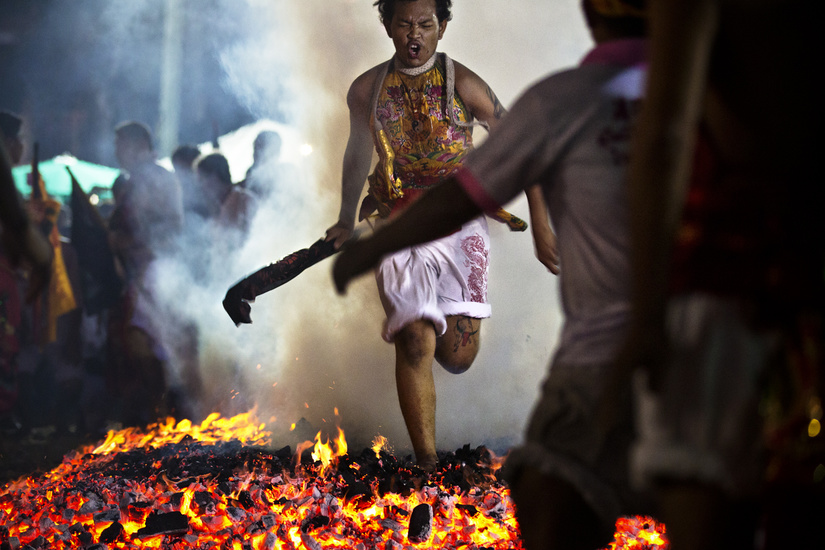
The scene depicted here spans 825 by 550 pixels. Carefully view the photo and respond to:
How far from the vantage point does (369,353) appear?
17.1 feet

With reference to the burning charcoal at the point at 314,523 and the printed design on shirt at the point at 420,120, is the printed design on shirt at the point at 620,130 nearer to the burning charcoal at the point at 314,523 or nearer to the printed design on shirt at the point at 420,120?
the burning charcoal at the point at 314,523

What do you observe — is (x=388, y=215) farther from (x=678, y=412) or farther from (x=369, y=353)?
(x=678, y=412)

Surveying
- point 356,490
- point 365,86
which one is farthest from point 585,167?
point 365,86

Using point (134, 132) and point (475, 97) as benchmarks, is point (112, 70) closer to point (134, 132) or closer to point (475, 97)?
point (134, 132)

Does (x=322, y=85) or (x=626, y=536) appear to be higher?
(x=322, y=85)

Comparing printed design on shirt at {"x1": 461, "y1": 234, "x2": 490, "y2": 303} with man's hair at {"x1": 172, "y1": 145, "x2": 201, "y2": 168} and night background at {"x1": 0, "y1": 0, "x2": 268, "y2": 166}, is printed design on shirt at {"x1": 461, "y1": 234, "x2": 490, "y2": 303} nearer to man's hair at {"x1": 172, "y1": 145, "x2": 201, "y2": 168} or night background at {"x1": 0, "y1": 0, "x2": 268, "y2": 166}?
night background at {"x1": 0, "y1": 0, "x2": 268, "y2": 166}

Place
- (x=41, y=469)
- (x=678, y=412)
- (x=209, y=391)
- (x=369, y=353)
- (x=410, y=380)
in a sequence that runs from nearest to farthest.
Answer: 1. (x=678, y=412)
2. (x=410, y=380)
3. (x=41, y=469)
4. (x=369, y=353)
5. (x=209, y=391)

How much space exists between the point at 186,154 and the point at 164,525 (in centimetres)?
361

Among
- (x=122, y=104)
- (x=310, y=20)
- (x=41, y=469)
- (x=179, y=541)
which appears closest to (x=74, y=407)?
(x=41, y=469)

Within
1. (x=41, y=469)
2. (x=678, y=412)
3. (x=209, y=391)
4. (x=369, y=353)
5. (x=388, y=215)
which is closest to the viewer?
(x=678, y=412)

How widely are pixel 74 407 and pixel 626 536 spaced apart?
4.21 metres

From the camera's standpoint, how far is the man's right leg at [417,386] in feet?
11.8

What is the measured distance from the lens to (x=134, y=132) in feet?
18.7

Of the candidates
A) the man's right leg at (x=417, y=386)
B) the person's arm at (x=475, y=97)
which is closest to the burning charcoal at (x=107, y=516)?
the man's right leg at (x=417, y=386)
